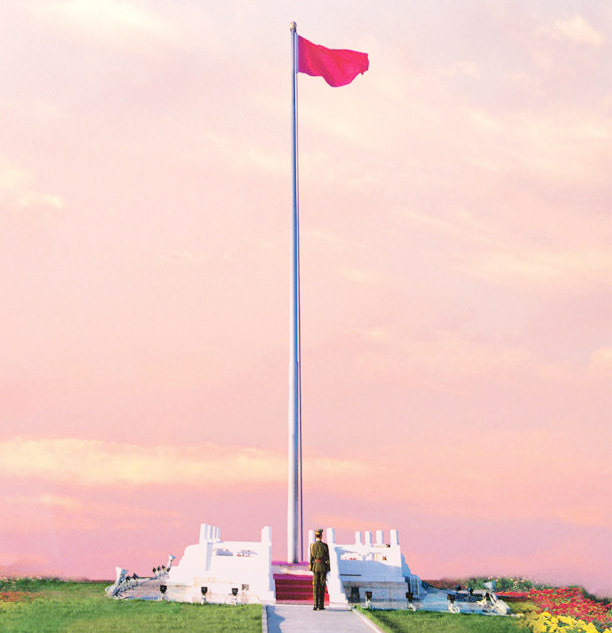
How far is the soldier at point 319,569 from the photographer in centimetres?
1828

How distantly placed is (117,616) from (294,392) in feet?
33.2

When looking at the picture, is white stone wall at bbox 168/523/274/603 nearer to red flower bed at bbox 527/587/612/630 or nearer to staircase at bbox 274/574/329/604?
staircase at bbox 274/574/329/604

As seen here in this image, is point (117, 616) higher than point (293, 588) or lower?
lower

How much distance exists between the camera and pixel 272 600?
1980 centimetres

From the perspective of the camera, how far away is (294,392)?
25.5 metres

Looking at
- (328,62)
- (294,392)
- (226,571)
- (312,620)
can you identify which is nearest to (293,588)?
(226,571)

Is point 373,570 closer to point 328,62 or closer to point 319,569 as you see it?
point 319,569

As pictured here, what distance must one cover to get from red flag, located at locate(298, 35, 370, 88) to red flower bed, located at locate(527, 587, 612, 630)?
716 inches

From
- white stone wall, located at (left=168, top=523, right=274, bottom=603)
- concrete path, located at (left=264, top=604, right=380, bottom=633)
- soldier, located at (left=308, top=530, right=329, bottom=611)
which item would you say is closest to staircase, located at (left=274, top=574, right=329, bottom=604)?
white stone wall, located at (left=168, top=523, right=274, bottom=603)

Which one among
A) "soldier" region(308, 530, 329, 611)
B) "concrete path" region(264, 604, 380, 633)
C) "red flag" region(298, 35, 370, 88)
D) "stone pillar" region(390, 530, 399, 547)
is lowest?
"concrete path" region(264, 604, 380, 633)

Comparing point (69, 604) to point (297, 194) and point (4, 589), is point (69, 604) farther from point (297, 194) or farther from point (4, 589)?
point (297, 194)

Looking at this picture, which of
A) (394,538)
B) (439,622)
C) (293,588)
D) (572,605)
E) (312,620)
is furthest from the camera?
(572,605)

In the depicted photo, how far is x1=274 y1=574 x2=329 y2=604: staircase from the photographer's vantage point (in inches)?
827

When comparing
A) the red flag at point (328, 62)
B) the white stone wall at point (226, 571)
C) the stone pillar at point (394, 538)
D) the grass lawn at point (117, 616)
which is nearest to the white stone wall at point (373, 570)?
the stone pillar at point (394, 538)
